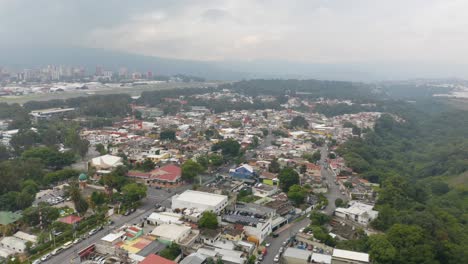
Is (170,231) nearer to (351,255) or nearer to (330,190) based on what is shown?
(351,255)

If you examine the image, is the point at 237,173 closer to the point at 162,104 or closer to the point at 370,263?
the point at 370,263

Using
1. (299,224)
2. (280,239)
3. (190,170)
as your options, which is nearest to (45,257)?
(280,239)

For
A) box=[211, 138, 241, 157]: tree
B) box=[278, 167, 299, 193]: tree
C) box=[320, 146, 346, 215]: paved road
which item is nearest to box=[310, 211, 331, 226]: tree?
box=[320, 146, 346, 215]: paved road

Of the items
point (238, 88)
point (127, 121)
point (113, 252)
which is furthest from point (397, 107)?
point (113, 252)

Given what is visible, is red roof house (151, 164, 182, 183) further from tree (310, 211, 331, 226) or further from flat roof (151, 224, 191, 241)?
tree (310, 211, 331, 226)

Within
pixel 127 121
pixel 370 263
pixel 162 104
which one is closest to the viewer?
pixel 370 263
